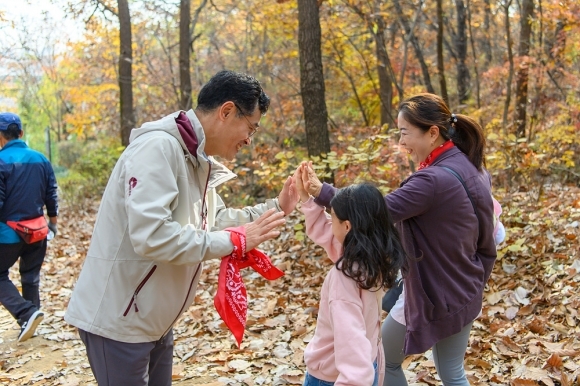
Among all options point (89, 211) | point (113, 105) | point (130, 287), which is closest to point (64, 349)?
point (130, 287)

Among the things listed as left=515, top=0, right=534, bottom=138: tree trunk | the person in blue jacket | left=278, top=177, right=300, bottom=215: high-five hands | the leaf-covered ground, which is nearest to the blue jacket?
the person in blue jacket

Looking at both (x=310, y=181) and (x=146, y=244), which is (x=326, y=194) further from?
(x=146, y=244)

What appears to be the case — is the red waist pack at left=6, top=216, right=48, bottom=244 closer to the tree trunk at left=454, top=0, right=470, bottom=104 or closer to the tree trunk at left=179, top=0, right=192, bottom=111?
the tree trunk at left=179, top=0, right=192, bottom=111

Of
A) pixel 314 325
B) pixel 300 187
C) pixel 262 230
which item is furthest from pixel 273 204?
pixel 314 325

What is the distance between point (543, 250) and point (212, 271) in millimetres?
4375

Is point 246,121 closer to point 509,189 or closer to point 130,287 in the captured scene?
point 130,287

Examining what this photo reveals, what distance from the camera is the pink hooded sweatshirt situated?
244 centimetres

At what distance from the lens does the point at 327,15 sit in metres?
13.3

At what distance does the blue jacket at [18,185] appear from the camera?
231 inches

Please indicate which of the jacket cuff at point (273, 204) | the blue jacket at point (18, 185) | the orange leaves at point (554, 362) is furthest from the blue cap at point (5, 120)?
the orange leaves at point (554, 362)

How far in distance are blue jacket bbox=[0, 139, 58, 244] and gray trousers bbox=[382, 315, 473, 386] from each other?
14.0 ft

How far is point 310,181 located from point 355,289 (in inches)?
27.9

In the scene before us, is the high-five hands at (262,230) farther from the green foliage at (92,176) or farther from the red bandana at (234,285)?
the green foliage at (92,176)

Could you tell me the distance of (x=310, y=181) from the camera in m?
3.04
